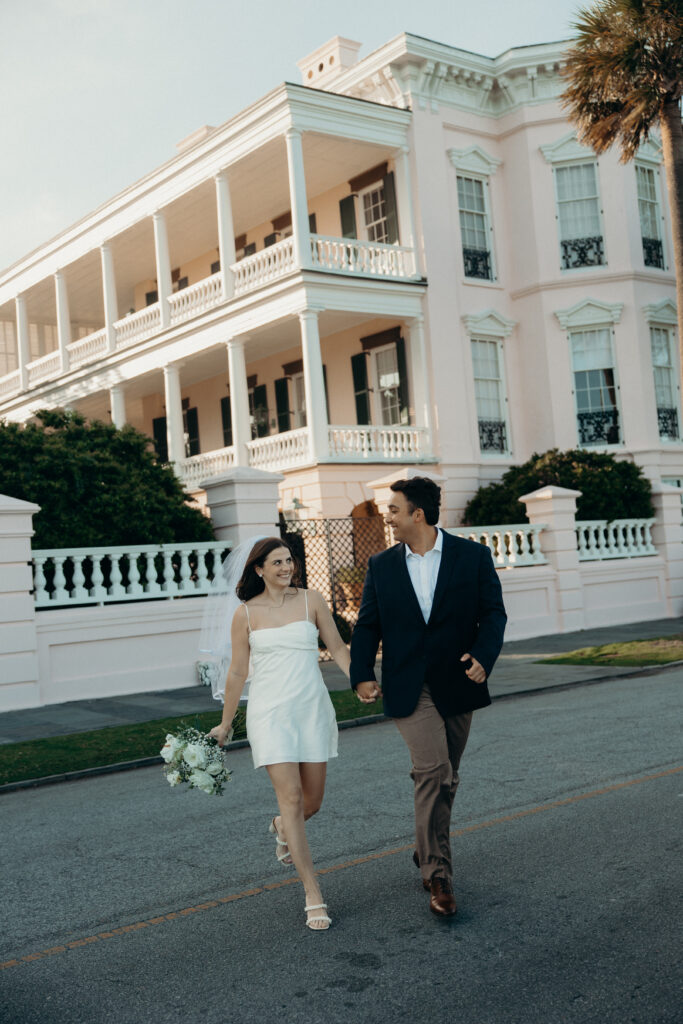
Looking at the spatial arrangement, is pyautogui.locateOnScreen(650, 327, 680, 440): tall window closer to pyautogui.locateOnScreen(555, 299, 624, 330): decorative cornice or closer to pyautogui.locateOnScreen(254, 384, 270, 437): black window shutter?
pyautogui.locateOnScreen(555, 299, 624, 330): decorative cornice

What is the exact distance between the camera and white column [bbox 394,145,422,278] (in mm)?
24281

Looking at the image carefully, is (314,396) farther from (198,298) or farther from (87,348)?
(87,348)

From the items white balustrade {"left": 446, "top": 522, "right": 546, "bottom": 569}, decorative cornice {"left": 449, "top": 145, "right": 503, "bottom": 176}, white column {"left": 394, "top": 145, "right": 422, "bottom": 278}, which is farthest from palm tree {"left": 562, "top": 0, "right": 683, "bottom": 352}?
decorative cornice {"left": 449, "top": 145, "right": 503, "bottom": 176}

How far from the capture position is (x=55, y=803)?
26.1 ft

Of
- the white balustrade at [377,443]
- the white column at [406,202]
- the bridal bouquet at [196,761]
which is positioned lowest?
the bridal bouquet at [196,761]

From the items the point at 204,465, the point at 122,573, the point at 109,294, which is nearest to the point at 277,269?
the point at 204,465

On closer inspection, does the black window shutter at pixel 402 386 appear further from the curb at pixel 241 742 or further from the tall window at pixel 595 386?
the curb at pixel 241 742

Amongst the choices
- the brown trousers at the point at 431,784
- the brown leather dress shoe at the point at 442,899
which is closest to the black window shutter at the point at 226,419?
the brown trousers at the point at 431,784

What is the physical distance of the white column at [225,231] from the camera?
2425 centimetres

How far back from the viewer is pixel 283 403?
1108 inches

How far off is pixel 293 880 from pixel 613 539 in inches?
624

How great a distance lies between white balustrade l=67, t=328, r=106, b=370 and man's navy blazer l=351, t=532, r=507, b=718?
25063mm

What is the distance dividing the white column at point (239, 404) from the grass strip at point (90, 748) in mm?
12768

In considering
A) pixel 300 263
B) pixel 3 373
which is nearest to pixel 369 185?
pixel 300 263
